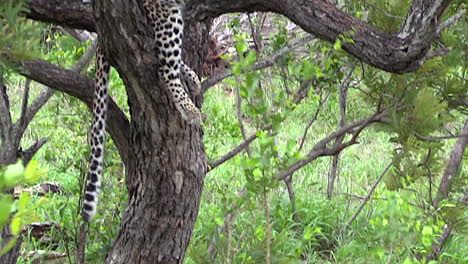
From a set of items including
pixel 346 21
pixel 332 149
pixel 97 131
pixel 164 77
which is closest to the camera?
pixel 346 21

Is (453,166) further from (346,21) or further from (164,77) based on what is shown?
(164,77)

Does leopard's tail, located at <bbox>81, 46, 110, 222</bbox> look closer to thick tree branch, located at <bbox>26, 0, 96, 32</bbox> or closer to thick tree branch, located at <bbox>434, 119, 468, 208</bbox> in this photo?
thick tree branch, located at <bbox>26, 0, 96, 32</bbox>

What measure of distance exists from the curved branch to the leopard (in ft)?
0.15

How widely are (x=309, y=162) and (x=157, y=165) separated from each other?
4.97 ft

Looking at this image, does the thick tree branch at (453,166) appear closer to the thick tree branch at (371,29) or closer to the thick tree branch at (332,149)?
the thick tree branch at (332,149)

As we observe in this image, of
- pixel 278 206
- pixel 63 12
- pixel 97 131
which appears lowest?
pixel 278 206

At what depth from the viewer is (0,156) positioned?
375 cm

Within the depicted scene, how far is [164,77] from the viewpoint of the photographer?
10.0 ft

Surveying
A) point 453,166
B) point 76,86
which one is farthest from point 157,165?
point 453,166

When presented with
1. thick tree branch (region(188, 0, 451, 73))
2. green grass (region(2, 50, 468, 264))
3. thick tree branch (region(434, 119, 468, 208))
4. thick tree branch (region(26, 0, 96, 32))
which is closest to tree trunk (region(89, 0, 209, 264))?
green grass (region(2, 50, 468, 264))

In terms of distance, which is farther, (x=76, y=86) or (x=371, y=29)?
(x=76, y=86)

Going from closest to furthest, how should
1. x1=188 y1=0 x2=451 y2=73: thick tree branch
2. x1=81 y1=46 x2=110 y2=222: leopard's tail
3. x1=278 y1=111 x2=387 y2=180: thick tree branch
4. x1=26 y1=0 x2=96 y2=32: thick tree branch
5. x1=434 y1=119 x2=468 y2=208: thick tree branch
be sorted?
x1=188 y1=0 x2=451 y2=73: thick tree branch, x1=26 y1=0 x2=96 y2=32: thick tree branch, x1=81 y1=46 x2=110 y2=222: leopard's tail, x1=278 y1=111 x2=387 y2=180: thick tree branch, x1=434 y1=119 x2=468 y2=208: thick tree branch

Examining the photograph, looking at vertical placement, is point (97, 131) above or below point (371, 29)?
below

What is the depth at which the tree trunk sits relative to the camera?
9.92 feet
